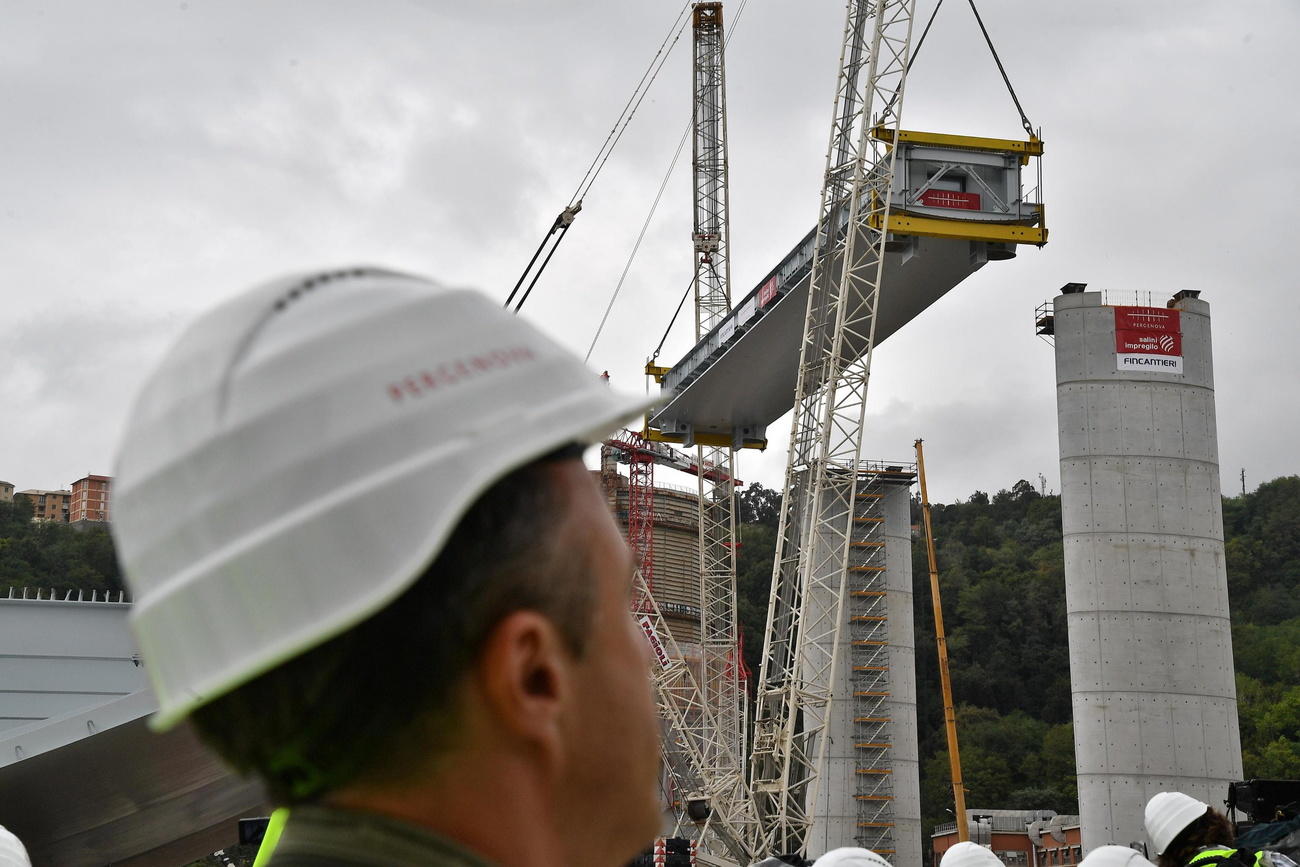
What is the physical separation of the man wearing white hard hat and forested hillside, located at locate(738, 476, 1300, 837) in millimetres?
69307

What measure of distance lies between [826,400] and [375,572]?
1348 inches

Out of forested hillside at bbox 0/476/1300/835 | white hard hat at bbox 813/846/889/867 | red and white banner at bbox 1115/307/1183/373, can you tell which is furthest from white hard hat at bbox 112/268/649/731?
forested hillside at bbox 0/476/1300/835

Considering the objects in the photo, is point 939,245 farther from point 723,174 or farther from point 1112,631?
point 723,174

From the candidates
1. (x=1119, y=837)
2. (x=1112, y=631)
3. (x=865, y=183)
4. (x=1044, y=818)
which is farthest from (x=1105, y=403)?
(x=1044, y=818)

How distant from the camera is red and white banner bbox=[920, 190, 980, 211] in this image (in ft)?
105

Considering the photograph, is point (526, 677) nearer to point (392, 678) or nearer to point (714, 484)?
point (392, 678)

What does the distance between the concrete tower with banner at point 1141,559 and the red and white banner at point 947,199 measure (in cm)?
517

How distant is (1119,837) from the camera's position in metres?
32.3

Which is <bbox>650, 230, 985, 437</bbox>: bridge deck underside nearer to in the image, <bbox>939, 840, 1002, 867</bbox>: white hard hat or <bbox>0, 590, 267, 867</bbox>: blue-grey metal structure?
<bbox>0, 590, 267, 867</bbox>: blue-grey metal structure

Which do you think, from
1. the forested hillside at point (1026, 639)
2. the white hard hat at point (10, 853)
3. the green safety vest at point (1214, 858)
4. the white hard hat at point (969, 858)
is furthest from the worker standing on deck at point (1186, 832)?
the forested hillside at point (1026, 639)

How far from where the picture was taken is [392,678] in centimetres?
98

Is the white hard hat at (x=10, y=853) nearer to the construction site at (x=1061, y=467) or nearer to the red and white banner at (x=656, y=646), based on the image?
the construction site at (x=1061, y=467)

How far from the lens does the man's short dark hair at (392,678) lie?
0.98 meters

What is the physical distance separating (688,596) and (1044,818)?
80.9 ft
